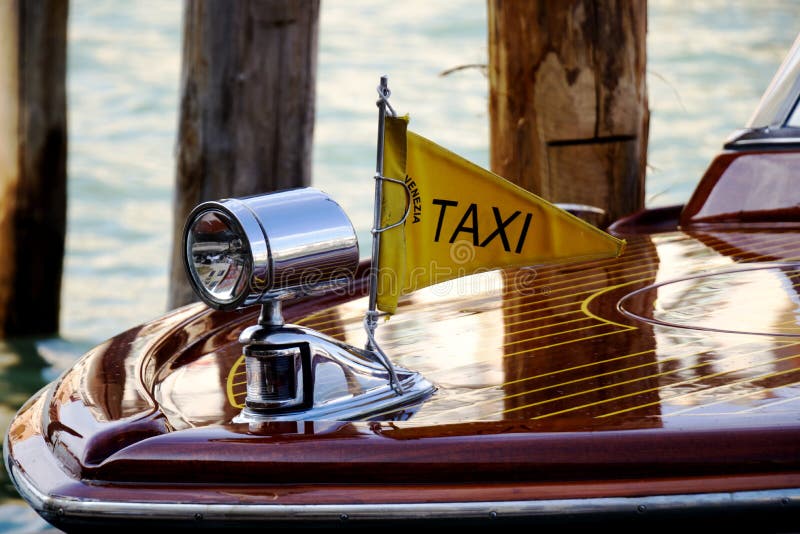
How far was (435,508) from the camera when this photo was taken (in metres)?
1.58

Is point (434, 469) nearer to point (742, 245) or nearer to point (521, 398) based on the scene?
point (521, 398)

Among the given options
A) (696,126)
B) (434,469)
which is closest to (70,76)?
(696,126)

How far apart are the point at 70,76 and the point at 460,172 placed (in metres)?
11.2

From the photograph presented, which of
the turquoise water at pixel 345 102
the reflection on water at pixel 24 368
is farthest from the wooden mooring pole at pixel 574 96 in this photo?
the turquoise water at pixel 345 102

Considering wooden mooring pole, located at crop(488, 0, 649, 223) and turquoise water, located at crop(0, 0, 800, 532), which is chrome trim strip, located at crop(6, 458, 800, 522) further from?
turquoise water, located at crop(0, 0, 800, 532)

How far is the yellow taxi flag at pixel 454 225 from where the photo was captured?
185 cm

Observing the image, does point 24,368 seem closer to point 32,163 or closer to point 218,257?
point 32,163

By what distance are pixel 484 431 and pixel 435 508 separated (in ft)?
0.42

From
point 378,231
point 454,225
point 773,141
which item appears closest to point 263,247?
point 378,231

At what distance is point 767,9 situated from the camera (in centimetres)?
1363

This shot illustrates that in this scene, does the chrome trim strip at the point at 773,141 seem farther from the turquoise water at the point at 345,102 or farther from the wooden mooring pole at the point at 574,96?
the turquoise water at the point at 345,102

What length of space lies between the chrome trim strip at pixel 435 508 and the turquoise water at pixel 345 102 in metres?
4.76

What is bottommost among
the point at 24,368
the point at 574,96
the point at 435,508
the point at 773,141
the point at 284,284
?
the point at 24,368

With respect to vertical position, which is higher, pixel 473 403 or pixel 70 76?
pixel 70 76
